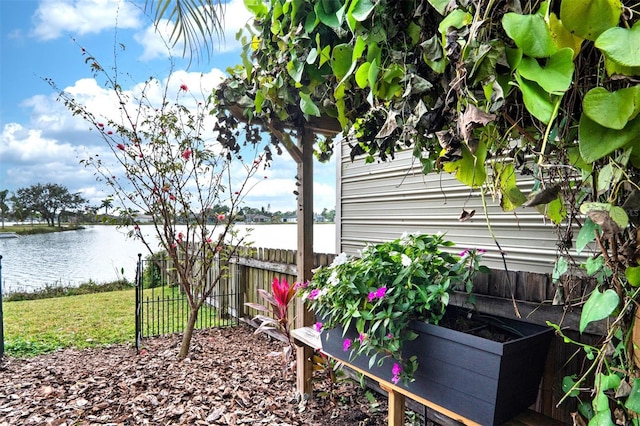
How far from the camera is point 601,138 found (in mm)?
488

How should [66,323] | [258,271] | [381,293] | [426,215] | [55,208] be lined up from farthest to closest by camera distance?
1. [66,323]
2. [55,208]
3. [258,271]
4. [426,215]
5. [381,293]

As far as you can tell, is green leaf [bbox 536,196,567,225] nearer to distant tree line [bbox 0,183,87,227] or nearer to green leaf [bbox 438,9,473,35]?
green leaf [bbox 438,9,473,35]

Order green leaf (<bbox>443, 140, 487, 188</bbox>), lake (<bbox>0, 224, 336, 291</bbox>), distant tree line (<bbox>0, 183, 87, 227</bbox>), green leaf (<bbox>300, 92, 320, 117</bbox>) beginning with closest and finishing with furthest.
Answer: green leaf (<bbox>443, 140, 487, 188</bbox>) < green leaf (<bbox>300, 92, 320, 117</bbox>) < lake (<bbox>0, 224, 336, 291</bbox>) < distant tree line (<bbox>0, 183, 87, 227</bbox>)

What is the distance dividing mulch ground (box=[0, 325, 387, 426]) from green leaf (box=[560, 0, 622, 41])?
2141 mm

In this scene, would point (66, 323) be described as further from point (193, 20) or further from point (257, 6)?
point (257, 6)

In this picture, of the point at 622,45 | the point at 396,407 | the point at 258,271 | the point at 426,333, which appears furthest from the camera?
the point at 258,271

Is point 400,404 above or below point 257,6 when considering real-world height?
below

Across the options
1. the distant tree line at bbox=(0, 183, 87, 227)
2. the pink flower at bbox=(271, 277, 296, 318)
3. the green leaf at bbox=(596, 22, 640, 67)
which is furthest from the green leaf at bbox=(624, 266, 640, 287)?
the distant tree line at bbox=(0, 183, 87, 227)

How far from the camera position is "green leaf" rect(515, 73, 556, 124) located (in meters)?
0.49

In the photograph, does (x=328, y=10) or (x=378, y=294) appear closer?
(x=328, y=10)

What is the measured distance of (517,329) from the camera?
54.4 inches

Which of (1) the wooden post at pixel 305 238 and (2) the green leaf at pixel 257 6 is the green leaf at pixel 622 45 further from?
(1) the wooden post at pixel 305 238

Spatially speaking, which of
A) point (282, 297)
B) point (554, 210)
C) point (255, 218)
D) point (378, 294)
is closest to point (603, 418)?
point (554, 210)

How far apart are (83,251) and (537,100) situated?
6067 mm
